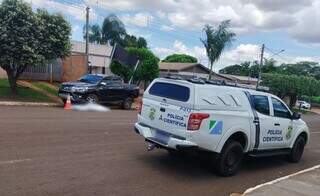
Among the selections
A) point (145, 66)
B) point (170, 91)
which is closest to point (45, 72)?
point (145, 66)

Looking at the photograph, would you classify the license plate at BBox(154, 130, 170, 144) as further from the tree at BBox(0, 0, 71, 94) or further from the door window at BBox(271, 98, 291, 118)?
the tree at BBox(0, 0, 71, 94)

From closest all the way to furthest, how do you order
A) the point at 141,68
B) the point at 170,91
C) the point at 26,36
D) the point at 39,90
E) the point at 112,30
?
the point at 170,91, the point at 26,36, the point at 39,90, the point at 141,68, the point at 112,30

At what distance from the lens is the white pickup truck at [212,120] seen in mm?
8719

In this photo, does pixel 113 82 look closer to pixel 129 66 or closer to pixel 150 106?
pixel 129 66

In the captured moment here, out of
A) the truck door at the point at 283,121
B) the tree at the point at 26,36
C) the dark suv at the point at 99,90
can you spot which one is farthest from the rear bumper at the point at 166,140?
the tree at the point at 26,36

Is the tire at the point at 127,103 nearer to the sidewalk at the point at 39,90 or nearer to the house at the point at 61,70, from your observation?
the sidewalk at the point at 39,90

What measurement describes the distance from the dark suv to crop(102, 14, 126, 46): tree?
45674mm

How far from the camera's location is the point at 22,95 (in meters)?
26.0

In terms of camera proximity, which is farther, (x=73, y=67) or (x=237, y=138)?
(x=73, y=67)

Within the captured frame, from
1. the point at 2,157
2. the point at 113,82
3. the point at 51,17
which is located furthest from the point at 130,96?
the point at 2,157

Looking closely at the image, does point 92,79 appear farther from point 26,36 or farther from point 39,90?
point 39,90

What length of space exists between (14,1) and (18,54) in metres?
2.89

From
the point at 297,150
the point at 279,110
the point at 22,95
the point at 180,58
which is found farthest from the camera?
the point at 180,58

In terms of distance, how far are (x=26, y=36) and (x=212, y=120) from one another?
1775 centimetres
